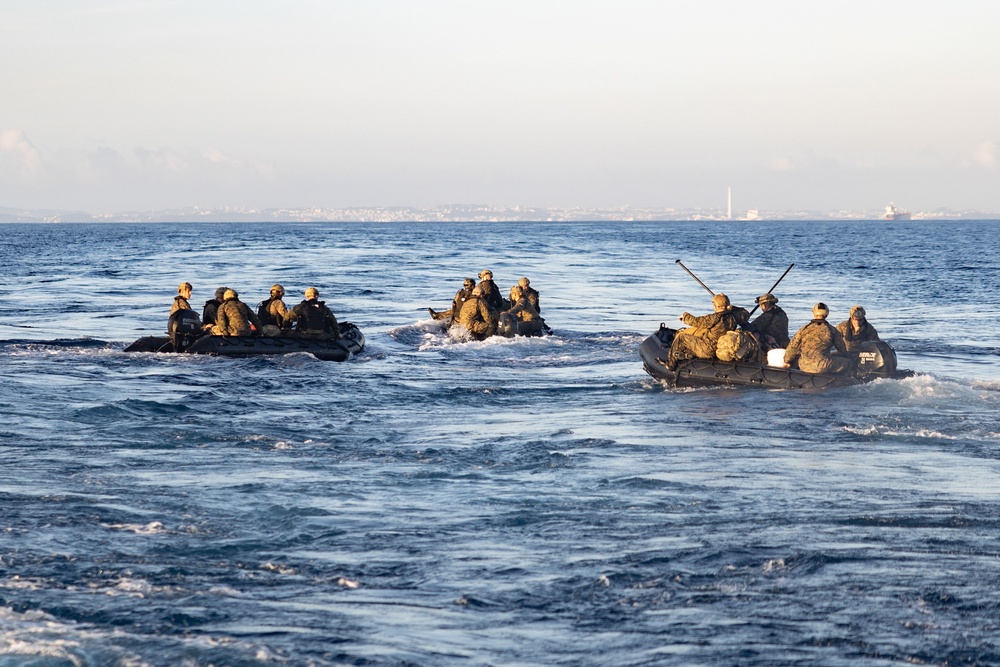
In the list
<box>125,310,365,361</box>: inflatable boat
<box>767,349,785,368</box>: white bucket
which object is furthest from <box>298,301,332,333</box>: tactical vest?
<box>767,349,785,368</box>: white bucket

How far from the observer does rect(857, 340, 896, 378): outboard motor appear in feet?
65.1

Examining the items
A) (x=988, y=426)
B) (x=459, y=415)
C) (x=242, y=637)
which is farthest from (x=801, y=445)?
(x=242, y=637)

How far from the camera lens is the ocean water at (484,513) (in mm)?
8625

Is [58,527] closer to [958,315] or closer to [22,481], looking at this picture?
[22,481]

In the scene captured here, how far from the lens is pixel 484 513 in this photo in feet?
39.5

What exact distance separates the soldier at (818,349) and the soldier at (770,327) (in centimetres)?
118

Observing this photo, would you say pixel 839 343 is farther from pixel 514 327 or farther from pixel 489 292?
pixel 489 292

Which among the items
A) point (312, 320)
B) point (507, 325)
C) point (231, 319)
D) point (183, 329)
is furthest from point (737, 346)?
point (183, 329)

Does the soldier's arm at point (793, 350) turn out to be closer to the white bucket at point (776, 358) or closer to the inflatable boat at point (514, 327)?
the white bucket at point (776, 358)

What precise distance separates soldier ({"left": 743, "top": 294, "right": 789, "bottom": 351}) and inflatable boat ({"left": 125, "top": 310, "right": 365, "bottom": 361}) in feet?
27.4

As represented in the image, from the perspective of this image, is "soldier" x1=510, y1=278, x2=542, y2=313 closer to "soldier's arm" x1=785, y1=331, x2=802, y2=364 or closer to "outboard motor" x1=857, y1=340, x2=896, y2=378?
"soldier's arm" x1=785, y1=331, x2=802, y2=364

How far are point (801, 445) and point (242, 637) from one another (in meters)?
9.20

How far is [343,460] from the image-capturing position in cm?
1469

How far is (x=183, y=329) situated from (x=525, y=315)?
830 cm
